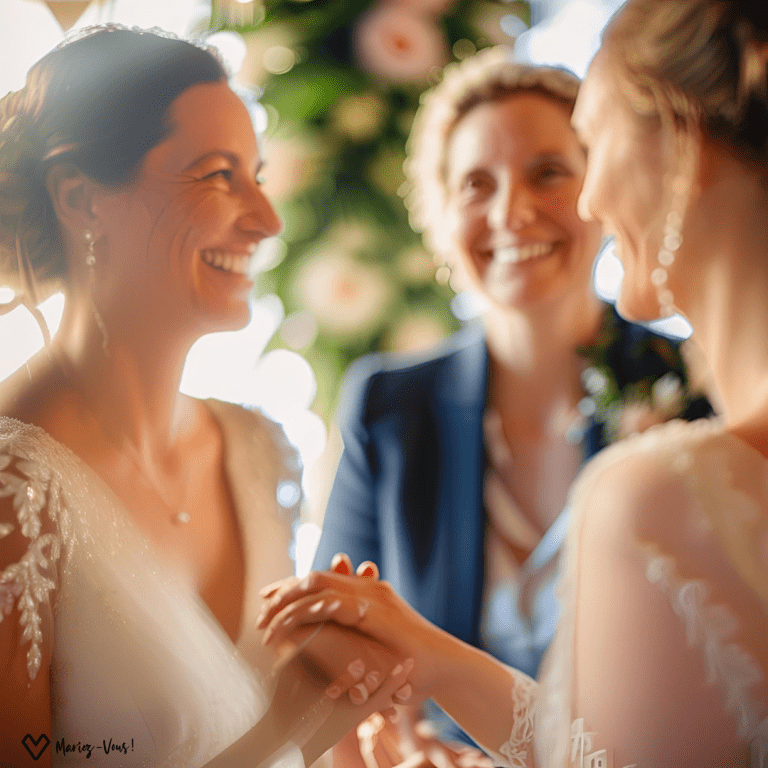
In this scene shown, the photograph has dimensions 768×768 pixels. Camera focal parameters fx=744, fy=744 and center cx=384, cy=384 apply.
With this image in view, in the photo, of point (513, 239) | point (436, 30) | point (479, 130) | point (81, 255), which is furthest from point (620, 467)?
point (81, 255)

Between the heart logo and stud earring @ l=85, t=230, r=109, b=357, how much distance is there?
0.48 metres

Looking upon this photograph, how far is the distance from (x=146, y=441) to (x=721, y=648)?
0.75m

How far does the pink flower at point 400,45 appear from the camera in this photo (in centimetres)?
102

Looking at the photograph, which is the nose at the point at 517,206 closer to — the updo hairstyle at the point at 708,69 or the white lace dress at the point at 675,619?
the updo hairstyle at the point at 708,69

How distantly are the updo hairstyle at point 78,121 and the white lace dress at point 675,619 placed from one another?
770 millimetres

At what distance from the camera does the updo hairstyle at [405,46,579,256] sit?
100cm

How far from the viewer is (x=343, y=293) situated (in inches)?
39.8

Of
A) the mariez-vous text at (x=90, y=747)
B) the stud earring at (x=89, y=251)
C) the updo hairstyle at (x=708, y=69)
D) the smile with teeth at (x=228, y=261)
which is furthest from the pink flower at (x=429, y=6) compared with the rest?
the mariez-vous text at (x=90, y=747)

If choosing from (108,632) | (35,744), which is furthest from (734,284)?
(35,744)

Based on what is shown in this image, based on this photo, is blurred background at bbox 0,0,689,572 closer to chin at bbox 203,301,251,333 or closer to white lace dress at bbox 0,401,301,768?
chin at bbox 203,301,251,333

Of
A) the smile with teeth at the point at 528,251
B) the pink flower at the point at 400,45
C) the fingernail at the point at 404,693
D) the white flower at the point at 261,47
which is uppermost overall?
the white flower at the point at 261,47

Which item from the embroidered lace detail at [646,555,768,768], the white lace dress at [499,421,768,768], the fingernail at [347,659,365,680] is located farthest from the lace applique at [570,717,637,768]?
the fingernail at [347,659,365,680]

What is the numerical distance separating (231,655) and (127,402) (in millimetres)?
361

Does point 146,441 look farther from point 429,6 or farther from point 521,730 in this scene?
point 429,6
